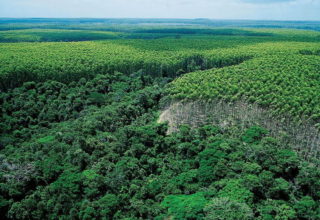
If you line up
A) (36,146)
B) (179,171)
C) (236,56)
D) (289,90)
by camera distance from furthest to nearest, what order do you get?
(236,56)
(289,90)
(36,146)
(179,171)

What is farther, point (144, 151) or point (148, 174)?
point (144, 151)

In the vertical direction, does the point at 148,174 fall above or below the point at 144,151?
below

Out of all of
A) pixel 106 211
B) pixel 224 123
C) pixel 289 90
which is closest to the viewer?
pixel 106 211

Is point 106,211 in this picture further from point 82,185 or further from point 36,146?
point 36,146

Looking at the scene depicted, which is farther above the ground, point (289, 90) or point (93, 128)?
point (289, 90)

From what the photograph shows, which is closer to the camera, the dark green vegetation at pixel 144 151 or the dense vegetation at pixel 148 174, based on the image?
the dense vegetation at pixel 148 174

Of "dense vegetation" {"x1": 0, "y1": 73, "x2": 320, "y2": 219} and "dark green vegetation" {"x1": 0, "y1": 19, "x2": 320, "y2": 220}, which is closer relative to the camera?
"dense vegetation" {"x1": 0, "y1": 73, "x2": 320, "y2": 219}

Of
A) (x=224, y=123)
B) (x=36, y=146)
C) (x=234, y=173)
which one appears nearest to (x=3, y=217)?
(x=36, y=146)

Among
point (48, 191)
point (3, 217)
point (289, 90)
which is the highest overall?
point (289, 90)
